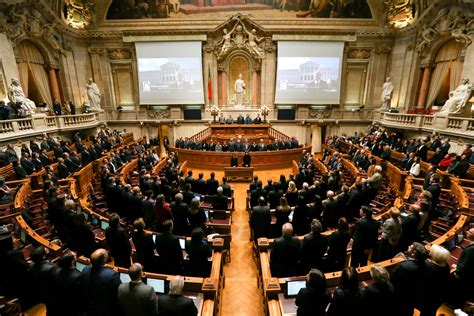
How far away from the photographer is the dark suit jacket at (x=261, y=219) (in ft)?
15.9

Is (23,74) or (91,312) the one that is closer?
(91,312)

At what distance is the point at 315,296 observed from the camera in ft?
7.86

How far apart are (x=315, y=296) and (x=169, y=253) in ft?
6.65

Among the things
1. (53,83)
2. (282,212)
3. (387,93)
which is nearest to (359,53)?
(387,93)

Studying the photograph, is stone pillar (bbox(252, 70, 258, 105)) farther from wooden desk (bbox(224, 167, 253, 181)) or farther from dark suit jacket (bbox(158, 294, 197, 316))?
dark suit jacket (bbox(158, 294, 197, 316))

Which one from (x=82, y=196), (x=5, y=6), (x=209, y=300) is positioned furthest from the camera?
(x=5, y=6)

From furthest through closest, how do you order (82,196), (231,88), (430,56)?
(231,88) → (430,56) → (82,196)

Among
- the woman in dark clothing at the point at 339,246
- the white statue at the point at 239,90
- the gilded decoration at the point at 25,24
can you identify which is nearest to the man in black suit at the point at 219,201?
the woman in dark clothing at the point at 339,246

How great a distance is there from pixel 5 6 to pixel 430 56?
23532 millimetres

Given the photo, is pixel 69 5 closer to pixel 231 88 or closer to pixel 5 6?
pixel 5 6

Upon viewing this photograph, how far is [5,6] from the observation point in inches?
485

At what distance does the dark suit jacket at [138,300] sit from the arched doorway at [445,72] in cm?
1757

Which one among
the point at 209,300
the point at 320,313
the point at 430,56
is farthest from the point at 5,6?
the point at 430,56

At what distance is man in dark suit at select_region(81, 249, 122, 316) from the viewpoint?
2574 millimetres
